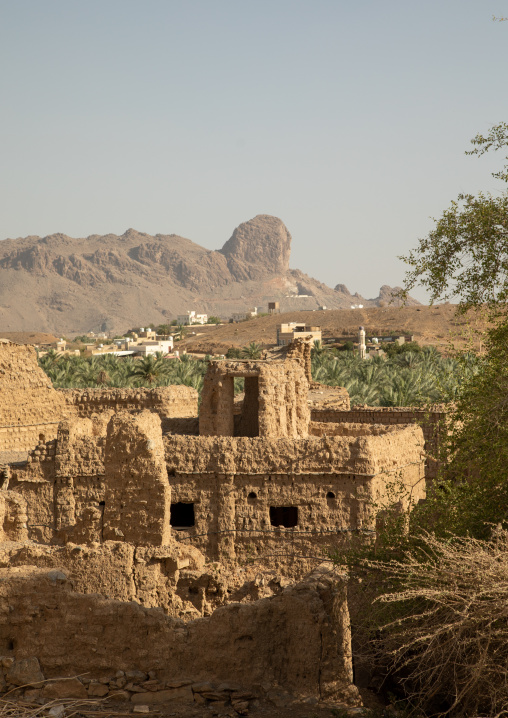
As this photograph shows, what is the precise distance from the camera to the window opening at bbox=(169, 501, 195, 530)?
16.0 meters

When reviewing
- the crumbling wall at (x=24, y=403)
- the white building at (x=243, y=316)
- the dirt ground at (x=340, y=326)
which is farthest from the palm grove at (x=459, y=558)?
the white building at (x=243, y=316)

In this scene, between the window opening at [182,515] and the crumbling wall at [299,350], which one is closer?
the window opening at [182,515]

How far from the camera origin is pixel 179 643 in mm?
9484

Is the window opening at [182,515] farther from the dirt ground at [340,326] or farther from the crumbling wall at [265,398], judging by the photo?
the dirt ground at [340,326]

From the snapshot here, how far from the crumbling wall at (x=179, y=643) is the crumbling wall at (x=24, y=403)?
12.4 m

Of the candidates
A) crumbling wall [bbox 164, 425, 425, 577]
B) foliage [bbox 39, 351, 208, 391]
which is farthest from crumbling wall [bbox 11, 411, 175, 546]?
foliage [bbox 39, 351, 208, 391]

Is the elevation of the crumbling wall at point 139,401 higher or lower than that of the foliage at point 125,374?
lower

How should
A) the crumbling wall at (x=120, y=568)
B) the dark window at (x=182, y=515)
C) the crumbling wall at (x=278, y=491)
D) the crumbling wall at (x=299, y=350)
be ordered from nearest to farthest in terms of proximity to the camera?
the crumbling wall at (x=120, y=568)
the crumbling wall at (x=278, y=491)
the dark window at (x=182, y=515)
the crumbling wall at (x=299, y=350)

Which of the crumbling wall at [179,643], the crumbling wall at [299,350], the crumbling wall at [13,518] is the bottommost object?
the crumbling wall at [179,643]

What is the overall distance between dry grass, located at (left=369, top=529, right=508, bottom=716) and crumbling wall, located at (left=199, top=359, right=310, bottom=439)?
24.0ft

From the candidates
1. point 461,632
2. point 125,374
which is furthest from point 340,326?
point 461,632

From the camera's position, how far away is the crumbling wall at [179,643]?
9398 millimetres

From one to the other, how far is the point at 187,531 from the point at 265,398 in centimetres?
333

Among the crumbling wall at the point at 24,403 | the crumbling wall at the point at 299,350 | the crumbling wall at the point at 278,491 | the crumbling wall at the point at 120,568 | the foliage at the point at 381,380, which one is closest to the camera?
the crumbling wall at the point at 120,568
